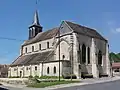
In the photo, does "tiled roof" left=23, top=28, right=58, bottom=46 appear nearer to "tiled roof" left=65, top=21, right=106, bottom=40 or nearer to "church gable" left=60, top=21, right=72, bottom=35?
"church gable" left=60, top=21, right=72, bottom=35

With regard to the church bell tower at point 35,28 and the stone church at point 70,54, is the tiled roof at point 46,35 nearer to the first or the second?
the stone church at point 70,54

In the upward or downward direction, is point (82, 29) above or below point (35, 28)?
below

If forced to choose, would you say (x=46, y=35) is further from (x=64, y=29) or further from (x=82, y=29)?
(x=82, y=29)

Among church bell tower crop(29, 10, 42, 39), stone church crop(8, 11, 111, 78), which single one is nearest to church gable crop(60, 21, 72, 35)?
stone church crop(8, 11, 111, 78)

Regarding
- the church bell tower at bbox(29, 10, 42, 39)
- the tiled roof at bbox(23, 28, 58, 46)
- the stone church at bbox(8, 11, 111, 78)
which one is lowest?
the stone church at bbox(8, 11, 111, 78)

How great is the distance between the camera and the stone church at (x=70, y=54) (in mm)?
50750

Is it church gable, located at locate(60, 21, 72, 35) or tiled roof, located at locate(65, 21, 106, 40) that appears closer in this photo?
church gable, located at locate(60, 21, 72, 35)

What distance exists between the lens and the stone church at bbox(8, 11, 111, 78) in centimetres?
5075

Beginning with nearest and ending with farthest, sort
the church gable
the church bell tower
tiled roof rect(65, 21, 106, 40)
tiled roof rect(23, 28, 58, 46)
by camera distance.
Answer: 1. the church gable
2. tiled roof rect(65, 21, 106, 40)
3. tiled roof rect(23, 28, 58, 46)
4. the church bell tower

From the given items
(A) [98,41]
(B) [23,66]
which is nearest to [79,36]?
(A) [98,41]

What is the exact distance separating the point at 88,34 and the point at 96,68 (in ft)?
28.1

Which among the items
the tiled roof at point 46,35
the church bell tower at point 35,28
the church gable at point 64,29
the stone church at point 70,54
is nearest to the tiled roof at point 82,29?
the stone church at point 70,54

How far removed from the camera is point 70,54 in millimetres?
51438

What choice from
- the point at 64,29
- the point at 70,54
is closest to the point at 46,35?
the point at 64,29
